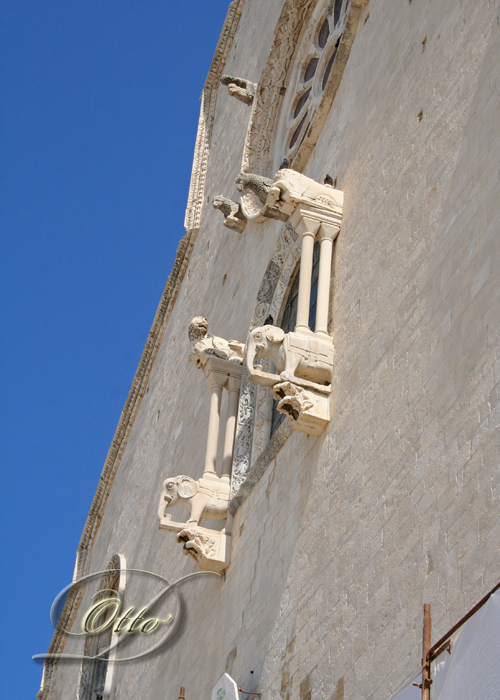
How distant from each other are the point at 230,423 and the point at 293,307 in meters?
1.07

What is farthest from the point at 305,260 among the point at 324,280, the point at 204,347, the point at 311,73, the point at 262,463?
the point at 311,73

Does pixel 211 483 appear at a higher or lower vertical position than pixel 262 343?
lower

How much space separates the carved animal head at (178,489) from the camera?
7.95 m

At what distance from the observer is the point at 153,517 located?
1102 centimetres

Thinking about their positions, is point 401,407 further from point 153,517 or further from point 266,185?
point 153,517

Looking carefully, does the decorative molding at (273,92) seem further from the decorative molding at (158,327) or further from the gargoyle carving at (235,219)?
the decorative molding at (158,327)

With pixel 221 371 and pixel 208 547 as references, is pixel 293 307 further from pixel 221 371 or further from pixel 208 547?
pixel 208 547

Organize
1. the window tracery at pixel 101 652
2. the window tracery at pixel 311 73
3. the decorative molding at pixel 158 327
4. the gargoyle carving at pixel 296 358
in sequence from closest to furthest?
1. the gargoyle carving at pixel 296 358
2. the window tracery at pixel 311 73
3. the window tracery at pixel 101 652
4. the decorative molding at pixel 158 327

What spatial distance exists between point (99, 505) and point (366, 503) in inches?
403

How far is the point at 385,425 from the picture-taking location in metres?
5.31

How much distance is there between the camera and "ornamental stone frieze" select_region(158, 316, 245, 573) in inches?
298

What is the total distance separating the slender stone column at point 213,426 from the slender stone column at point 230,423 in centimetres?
8

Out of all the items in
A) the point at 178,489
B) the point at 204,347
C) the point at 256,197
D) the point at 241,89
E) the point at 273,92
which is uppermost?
the point at 241,89

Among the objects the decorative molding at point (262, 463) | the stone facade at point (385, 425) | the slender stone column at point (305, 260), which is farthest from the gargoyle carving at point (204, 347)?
the slender stone column at point (305, 260)
